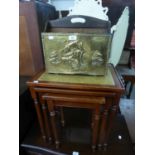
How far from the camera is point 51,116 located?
0.69m

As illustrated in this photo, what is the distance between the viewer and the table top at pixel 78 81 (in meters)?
0.61

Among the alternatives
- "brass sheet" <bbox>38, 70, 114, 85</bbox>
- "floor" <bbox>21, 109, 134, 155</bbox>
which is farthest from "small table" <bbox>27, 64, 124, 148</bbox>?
"floor" <bbox>21, 109, 134, 155</bbox>

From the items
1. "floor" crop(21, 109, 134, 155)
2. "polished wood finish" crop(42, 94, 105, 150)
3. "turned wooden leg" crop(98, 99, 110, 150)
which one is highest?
"polished wood finish" crop(42, 94, 105, 150)

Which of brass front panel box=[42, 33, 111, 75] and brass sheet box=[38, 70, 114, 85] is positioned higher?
brass front panel box=[42, 33, 111, 75]

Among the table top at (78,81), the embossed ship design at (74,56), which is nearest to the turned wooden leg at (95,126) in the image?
the table top at (78,81)

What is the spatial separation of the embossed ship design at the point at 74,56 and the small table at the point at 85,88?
65 millimetres

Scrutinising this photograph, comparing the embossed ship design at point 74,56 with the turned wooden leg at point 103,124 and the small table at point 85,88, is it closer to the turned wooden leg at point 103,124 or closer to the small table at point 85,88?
the small table at point 85,88

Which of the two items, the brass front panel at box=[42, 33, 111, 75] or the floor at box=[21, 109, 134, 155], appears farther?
the floor at box=[21, 109, 134, 155]

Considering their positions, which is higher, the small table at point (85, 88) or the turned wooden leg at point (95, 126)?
the small table at point (85, 88)

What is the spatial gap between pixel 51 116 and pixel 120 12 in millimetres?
813

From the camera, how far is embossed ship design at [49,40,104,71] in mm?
640

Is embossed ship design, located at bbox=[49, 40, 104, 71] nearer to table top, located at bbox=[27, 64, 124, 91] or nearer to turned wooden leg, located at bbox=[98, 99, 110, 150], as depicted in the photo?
table top, located at bbox=[27, 64, 124, 91]
